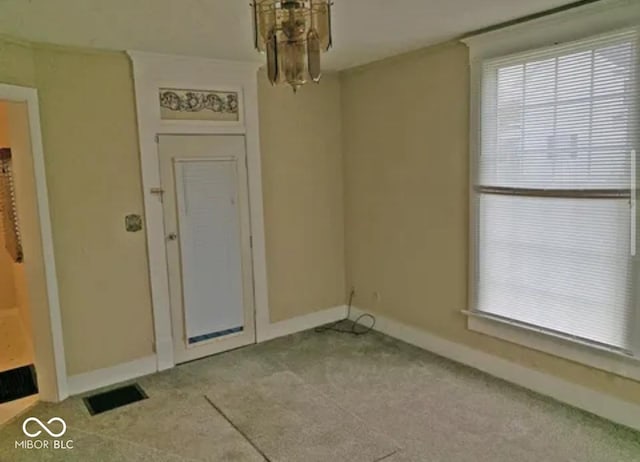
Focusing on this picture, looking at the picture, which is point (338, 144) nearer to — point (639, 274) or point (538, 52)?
point (538, 52)

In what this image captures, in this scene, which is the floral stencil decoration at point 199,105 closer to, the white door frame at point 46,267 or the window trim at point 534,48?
the white door frame at point 46,267

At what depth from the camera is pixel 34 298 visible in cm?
344

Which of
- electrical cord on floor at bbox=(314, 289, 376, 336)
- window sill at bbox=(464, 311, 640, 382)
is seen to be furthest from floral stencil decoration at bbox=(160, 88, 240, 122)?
window sill at bbox=(464, 311, 640, 382)

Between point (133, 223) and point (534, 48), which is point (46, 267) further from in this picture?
→ point (534, 48)

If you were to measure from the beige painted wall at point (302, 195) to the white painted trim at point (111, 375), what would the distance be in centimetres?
117

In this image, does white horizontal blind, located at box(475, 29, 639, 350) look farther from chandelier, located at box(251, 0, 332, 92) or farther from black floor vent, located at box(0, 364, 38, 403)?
black floor vent, located at box(0, 364, 38, 403)

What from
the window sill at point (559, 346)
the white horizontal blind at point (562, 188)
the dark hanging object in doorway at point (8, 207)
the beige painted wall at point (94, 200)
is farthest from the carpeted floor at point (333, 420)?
the dark hanging object in doorway at point (8, 207)

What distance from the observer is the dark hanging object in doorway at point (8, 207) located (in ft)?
14.4

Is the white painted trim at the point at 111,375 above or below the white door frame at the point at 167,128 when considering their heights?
below

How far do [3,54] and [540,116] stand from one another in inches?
134

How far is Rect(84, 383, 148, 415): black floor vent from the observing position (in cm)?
334

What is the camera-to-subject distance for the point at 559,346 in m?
3.16

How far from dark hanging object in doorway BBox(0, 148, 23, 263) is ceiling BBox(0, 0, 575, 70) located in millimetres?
1827

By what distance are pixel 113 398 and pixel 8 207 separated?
2484 millimetres
